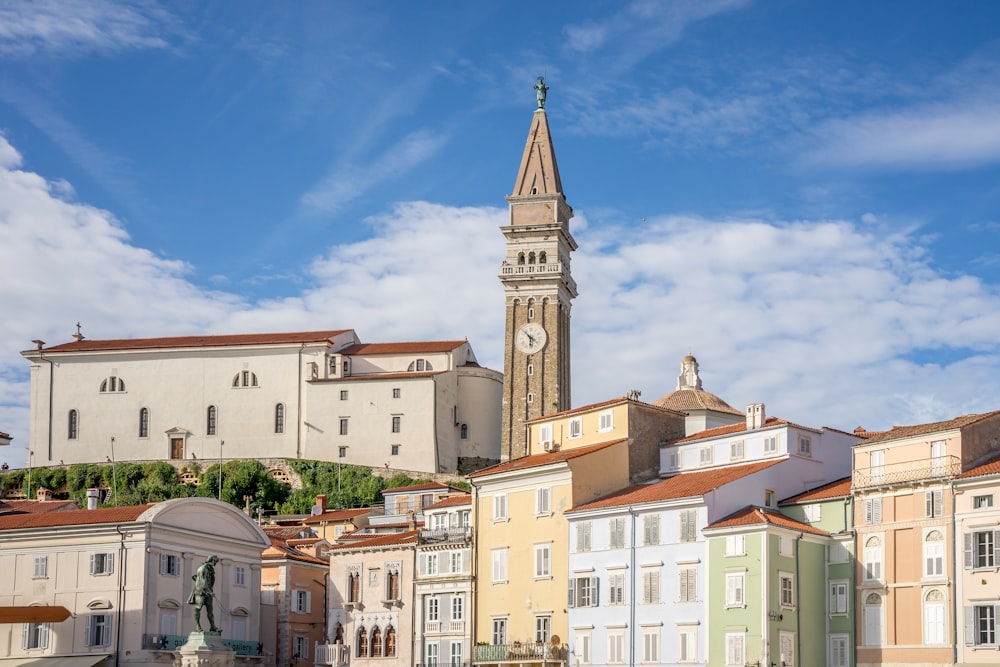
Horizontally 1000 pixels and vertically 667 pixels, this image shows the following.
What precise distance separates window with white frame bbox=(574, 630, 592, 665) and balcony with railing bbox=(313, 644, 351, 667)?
530 inches

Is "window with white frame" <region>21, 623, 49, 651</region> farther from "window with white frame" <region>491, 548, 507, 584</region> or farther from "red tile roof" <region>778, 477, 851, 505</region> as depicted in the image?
"red tile roof" <region>778, 477, 851, 505</region>

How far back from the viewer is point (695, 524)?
2188 inches

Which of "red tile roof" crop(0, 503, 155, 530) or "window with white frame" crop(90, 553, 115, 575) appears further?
"red tile roof" crop(0, 503, 155, 530)

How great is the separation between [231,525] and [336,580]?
5302mm

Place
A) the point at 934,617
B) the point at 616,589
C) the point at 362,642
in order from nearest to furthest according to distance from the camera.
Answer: the point at 934,617 → the point at 616,589 → the point at 362,642

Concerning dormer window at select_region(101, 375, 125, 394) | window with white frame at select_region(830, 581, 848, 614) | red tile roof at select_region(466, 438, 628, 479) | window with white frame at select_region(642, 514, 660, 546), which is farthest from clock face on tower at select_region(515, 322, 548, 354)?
window with white frame at select_region(830, 581, 848, 614)

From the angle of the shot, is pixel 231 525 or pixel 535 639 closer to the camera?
pixel 535 639

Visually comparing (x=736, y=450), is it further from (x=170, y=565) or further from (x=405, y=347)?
(x=405, y=347)

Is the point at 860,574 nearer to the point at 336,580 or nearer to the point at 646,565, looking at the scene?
the point at 646,565

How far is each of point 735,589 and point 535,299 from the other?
217ft

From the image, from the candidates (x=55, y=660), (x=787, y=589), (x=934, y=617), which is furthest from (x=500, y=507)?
(x=934, y=617)

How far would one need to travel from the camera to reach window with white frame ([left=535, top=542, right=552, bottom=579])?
61.5 meters

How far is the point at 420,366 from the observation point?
12444cm

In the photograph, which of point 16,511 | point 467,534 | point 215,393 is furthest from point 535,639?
point 215,393
